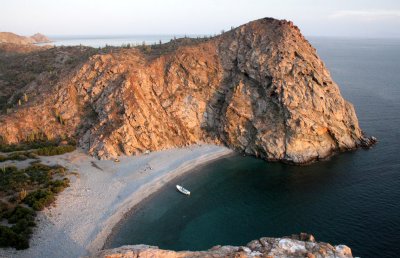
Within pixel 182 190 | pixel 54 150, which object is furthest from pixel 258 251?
pixel 54 150

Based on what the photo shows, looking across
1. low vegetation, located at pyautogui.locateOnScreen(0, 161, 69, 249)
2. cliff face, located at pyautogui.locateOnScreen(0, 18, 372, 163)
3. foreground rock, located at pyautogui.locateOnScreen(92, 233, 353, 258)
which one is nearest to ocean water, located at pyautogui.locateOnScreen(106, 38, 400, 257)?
cliff face, located at pyautogui.locateOnScreen(0, 18, 372, 163)

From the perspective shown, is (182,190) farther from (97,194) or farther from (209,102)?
(209,102)

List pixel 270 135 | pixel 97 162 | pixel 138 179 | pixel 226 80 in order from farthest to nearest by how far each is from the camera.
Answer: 1. pixel 226 80
2. pixel 270 135
3. pixel 97 162
4. pixel 138 179

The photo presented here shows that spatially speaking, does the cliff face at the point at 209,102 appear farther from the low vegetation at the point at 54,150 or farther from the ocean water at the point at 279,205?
the ocean water at the point at 279,205

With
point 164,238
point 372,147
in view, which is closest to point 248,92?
point 372,147

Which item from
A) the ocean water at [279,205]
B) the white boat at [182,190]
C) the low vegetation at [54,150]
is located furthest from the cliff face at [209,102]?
the white boat at [182,190]

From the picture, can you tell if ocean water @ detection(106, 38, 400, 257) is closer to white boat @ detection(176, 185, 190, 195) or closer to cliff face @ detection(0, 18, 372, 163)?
white boat @ detection(176, 185, 190, 195)

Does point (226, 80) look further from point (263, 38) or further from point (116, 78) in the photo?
point (116, 78)
